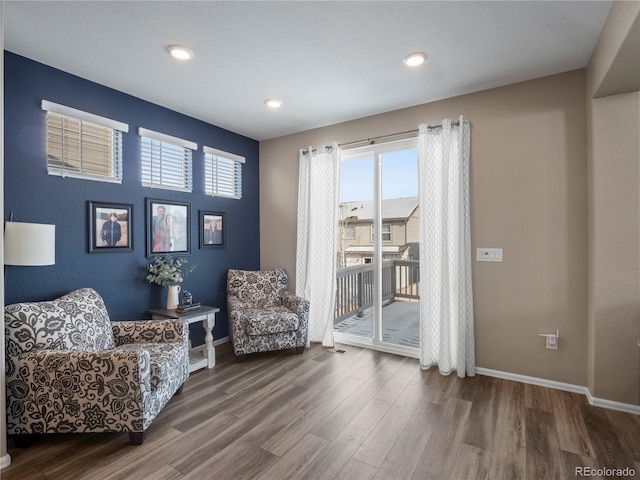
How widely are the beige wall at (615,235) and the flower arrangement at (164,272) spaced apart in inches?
143

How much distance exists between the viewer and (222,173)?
163 inches

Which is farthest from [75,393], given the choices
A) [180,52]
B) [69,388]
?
[180,52]

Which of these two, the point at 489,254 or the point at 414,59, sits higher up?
the point at 414,59

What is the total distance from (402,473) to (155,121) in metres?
3.65

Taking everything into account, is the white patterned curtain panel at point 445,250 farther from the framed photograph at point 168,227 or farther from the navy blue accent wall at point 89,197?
the framed photograph at point 168,227

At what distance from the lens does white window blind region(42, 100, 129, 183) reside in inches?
104

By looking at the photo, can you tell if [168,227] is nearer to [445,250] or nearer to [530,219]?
[445,250]

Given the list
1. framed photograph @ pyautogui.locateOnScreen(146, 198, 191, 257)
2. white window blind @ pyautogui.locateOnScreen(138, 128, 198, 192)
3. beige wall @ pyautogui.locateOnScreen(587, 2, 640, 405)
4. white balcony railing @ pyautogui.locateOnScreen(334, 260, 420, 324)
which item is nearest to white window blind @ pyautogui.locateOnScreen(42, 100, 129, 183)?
white window blind @ pyautogui.locateOnScreen(138, 128, 198, 192)

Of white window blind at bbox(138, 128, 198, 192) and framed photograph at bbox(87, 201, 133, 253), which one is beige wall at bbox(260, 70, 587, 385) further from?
framed photograph at bbox(87, 201, 133, 253)

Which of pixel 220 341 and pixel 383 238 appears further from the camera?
pixel 220 341

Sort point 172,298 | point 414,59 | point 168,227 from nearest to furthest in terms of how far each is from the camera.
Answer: point 414,59 < point 172,298 < point 168,227

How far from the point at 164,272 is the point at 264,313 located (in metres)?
1.12

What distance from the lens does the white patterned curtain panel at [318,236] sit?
3.91m

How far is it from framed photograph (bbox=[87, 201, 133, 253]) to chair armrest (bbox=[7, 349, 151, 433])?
116cm
